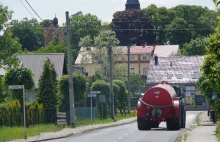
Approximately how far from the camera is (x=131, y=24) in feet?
448

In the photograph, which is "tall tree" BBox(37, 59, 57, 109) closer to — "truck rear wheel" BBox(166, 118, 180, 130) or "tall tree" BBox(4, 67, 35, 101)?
"tall tree" BBox(4, 67, 35, 101)

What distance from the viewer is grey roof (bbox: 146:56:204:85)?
4390 inches

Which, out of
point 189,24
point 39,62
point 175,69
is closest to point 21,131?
point 39,62

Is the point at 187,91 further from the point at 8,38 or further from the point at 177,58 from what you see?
the point at 8,38

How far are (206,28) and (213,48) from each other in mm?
124162

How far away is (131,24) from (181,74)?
26.2m

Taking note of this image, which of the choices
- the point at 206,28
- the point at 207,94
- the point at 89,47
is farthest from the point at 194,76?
the point at 207,94

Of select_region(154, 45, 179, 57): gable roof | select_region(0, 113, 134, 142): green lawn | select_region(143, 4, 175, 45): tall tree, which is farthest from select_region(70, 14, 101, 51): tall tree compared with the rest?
select_region(0, 113, 134, 142): green lawn

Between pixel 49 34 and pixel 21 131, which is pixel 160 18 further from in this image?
pixel 21 131

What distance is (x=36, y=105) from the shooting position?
5325 centimetres

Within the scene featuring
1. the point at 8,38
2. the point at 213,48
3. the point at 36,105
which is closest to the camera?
the point at 213,48

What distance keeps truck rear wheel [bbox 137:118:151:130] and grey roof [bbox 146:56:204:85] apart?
63568 mm

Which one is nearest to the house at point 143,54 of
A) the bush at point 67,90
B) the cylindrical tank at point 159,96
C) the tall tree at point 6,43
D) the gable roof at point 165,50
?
the gable roof at point 165,50

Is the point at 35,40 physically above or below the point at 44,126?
above
